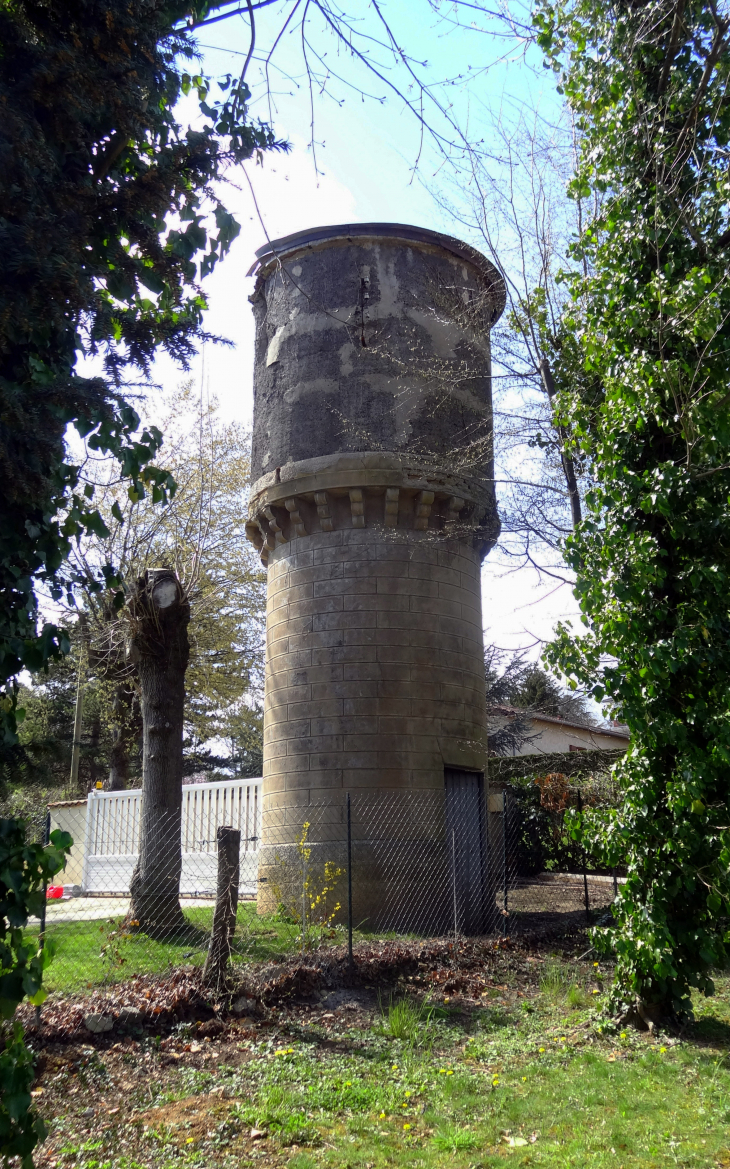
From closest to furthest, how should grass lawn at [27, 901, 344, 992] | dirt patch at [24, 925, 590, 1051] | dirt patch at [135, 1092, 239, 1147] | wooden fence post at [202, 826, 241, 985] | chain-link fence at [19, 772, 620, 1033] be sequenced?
dirt patch at [135, 1092, 239, 1147], dirt patch at [24, 925, 590, 1051], wooden fence post at [202, 826, 241, 985], grass lawn at [27, 901, 344, 992], chain-link fence at [19, 772, 620, 1033]

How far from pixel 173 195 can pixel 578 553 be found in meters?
4.62

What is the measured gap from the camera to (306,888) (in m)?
11.6

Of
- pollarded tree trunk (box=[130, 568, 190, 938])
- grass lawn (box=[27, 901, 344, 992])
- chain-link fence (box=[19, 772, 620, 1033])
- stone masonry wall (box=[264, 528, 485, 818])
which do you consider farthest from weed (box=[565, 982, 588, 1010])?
pollarded tree trunk (box=[130, 568, 190, 938])

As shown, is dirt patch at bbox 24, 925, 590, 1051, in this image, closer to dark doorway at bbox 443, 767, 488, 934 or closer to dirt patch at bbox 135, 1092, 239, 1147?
dirt patch at bbox 135, 1092, 239, 1147

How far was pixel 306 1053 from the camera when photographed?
652 centimetres

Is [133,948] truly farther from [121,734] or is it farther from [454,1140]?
[121,734]

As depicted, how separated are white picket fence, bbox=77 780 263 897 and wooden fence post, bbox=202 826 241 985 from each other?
4.11 m

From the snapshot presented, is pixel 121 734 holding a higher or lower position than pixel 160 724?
higher

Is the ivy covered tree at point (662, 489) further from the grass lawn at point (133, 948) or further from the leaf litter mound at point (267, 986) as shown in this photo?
the grass lawn at point (133, 948)

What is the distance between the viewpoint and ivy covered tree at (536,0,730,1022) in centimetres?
678

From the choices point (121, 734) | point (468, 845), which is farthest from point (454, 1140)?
point (121, 734)

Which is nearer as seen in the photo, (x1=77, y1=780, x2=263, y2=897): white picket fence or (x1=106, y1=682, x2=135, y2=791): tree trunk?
(x1=77, y1=780, x2=263, y2=897): white picket fence

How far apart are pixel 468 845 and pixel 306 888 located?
2445mm

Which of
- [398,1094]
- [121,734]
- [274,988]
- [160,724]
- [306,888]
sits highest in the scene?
[121,734]
